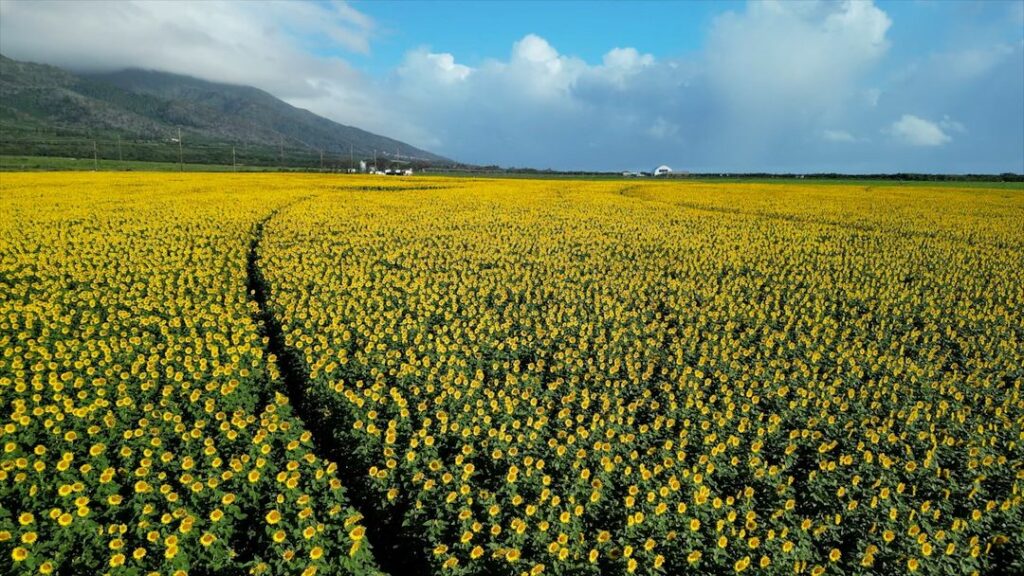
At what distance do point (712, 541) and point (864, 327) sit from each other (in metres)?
8.94

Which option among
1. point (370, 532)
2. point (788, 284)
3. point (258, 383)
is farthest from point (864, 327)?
point (258, 383)

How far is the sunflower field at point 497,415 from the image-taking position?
5.26 meters

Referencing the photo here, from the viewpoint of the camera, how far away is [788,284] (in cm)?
1595

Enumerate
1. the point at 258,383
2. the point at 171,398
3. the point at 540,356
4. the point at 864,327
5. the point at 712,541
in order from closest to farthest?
the point at 712,541 < the point at 171,398 < the point at 258,383 < the point at 540,356 < the point at 864,327

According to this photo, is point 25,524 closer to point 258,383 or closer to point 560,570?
point 258,383

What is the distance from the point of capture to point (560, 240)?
2144 centimetres

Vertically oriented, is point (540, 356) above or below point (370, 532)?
above

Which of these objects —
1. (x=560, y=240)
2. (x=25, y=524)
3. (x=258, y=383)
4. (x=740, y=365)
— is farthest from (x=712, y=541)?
(x=560, y=240)

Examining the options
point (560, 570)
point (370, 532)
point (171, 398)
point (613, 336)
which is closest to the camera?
point (560, 570)

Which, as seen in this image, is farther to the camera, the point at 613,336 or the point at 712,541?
the point at 613,336

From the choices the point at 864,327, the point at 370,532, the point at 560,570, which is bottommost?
the point at 370,532

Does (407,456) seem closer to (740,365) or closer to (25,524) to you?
(25,524)

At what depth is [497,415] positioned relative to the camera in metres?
7.66

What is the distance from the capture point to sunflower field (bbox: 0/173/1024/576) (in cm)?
526
